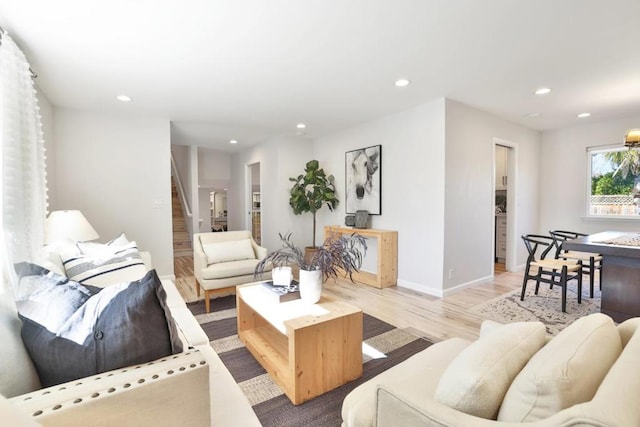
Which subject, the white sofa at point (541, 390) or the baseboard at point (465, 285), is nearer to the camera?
the white sofa at point (541, 390)

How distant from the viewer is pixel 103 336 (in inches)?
37.6

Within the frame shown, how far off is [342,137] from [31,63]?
147 inches

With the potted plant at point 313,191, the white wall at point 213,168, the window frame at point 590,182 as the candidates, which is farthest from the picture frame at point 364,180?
the white wall at point 213,168

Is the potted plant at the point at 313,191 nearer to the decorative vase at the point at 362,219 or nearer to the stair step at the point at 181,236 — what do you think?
the decorative vase at the point at 362,219

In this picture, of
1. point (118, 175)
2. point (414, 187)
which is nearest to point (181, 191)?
point (118, 175)

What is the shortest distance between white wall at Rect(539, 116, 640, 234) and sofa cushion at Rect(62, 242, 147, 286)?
6.05 meters

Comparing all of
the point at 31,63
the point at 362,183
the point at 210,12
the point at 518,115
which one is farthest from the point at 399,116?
the point at 31,63

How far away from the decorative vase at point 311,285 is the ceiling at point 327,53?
170cm

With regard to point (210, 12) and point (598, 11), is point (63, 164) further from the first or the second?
point (598, 11)

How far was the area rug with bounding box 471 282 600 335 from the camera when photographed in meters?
2.90

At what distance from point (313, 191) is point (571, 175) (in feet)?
13.9

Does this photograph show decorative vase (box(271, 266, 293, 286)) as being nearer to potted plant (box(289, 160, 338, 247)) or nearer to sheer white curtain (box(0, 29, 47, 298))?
sheer white curtain (box(0, 29, 47, 298))

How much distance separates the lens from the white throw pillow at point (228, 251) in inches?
135

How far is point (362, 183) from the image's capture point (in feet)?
15.1
